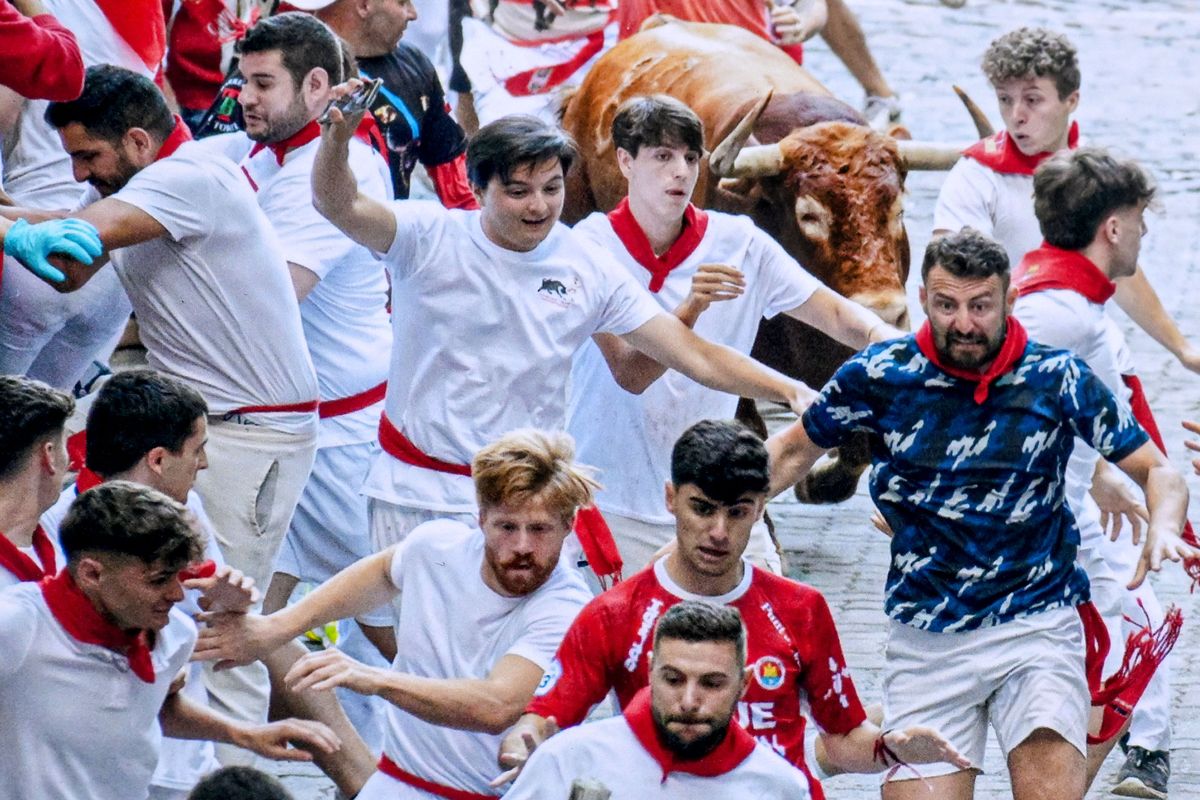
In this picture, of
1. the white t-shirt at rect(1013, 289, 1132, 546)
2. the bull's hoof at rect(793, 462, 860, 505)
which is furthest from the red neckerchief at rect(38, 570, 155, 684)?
the bull's hoof at rect(793, 462, 860, 505)

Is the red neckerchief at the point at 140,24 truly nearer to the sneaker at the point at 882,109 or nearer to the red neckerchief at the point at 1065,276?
the red neckerchief at the point at 1065,276

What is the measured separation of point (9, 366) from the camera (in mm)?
7281

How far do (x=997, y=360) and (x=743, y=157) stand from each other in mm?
4044

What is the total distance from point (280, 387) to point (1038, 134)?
3.29m

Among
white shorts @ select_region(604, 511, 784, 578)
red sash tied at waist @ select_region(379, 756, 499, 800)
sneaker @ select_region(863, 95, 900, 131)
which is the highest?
red sash tied at waist @ select_region(379, 756, 499, 800)

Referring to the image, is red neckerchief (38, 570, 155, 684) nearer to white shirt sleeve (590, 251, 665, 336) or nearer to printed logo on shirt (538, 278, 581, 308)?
printed logo on shirt (538, 278, 581, 308)

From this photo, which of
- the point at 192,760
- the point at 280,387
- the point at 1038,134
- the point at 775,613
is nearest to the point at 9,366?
the point at 280,387

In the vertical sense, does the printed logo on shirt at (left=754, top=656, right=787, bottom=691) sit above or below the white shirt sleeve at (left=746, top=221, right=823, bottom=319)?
above

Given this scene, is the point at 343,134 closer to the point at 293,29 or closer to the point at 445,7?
the point at 293,29

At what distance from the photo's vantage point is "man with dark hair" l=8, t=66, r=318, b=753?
667cm

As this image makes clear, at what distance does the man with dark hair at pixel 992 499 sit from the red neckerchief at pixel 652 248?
1.33 meters

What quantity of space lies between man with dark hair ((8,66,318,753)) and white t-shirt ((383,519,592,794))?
105 centimetres

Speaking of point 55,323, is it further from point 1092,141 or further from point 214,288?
point 1092,141

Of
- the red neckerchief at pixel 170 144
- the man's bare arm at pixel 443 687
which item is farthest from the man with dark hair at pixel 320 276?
the man's bare arm at pixel 443 687
